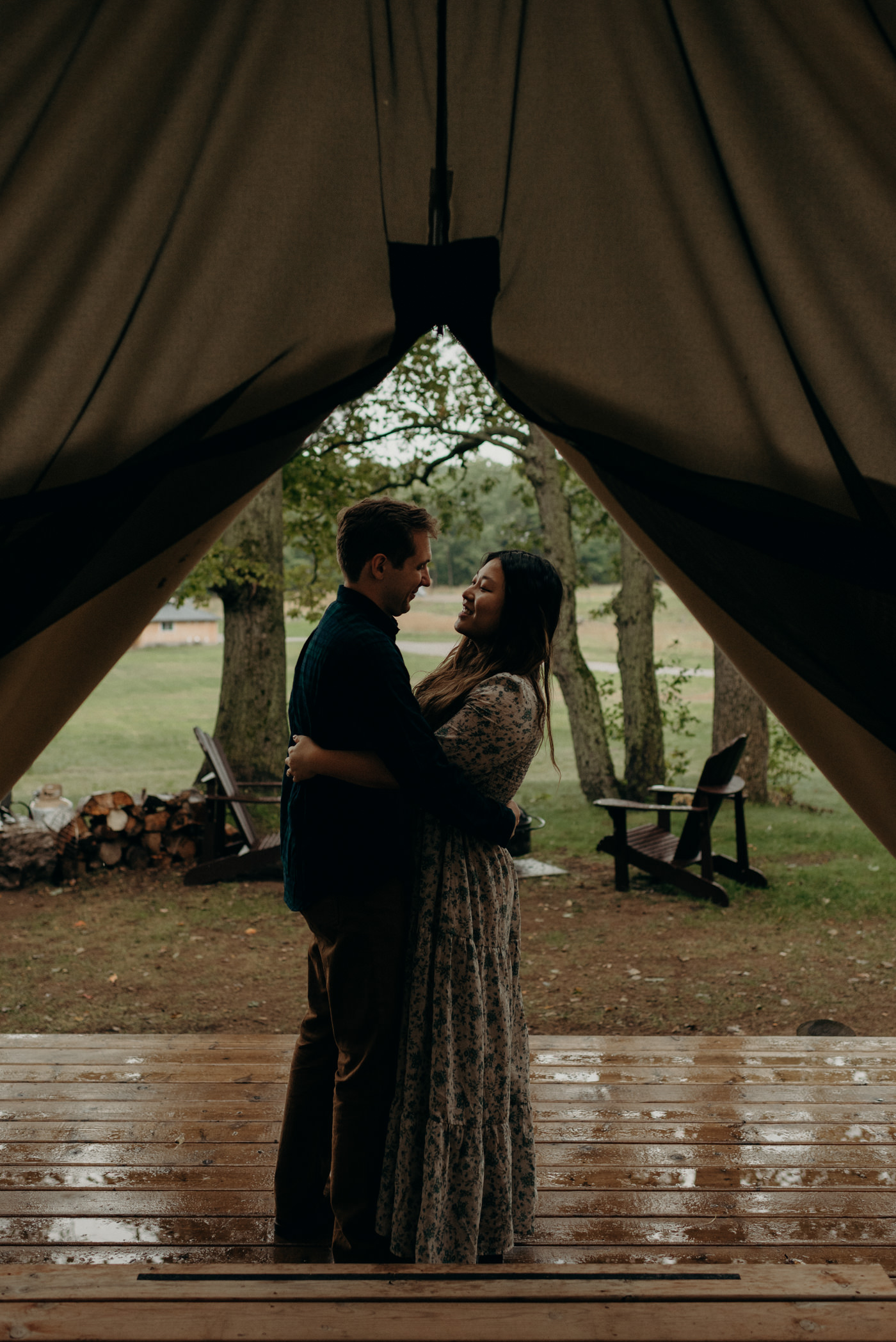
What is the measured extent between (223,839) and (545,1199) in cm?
494

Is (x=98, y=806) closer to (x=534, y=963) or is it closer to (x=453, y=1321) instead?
(x=534, y=963)

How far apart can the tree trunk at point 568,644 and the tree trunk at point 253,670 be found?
2.96 metres

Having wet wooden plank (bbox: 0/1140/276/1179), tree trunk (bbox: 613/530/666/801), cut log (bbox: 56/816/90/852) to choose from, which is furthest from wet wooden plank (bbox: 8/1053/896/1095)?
tree trunk (bbox: 613/530/666/801)

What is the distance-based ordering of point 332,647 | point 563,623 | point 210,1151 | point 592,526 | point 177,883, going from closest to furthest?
point 332,647 < point 210,1151 < point 177,883 < point 563,623 < point 592,526

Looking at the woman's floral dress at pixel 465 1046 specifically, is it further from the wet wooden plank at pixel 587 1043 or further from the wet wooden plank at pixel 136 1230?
the wet wooden plank at pixel 587 1043

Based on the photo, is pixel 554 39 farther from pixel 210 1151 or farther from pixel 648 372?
pixel 210 1151

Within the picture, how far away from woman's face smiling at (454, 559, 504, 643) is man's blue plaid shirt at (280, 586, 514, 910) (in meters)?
0.22

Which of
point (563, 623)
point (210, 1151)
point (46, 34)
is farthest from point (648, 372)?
point (563, 623)

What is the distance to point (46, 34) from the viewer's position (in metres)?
1.76

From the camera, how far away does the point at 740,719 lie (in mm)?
9820

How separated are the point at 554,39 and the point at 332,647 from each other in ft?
4.27

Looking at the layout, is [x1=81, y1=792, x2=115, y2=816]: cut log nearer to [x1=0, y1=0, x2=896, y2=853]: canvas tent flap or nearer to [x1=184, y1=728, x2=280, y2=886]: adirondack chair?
[x1=184, y1=728, x2=280, y2=886]: adirondack chair

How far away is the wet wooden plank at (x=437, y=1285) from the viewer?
5.89ft

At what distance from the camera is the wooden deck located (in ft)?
5.71
